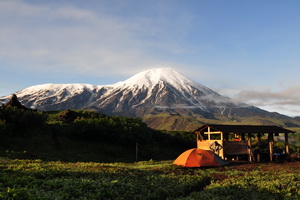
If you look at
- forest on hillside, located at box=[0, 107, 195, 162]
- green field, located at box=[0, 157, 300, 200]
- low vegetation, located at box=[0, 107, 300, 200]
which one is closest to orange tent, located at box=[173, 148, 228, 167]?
low vegetation, located at box=[0, 107, 300, 200]

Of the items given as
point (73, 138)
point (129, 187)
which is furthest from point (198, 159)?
point (73, 138)

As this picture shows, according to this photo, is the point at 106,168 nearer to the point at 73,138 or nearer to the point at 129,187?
the point at 129,187

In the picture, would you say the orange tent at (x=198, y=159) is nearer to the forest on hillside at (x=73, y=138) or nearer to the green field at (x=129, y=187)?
the green field at (x=129, y=187)

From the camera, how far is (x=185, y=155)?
27297 mm

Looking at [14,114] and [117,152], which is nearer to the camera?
[14,114]

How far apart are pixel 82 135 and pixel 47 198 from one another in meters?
31.8

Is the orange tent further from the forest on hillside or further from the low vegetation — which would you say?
the forest on hillside

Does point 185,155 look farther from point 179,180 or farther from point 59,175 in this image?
point 59,175

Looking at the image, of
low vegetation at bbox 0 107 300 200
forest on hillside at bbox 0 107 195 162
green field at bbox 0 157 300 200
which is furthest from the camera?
forest on hillside at bbox 0 107 195 162

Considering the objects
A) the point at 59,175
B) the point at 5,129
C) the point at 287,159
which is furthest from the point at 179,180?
the point at 5,129

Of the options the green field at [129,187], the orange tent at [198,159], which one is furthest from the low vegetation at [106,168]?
the orange tent at [198,159]

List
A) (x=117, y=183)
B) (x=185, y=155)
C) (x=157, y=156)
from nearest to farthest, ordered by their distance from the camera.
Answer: (x=117, y=183) < (x=185, y=155) < (x=157, y=156)

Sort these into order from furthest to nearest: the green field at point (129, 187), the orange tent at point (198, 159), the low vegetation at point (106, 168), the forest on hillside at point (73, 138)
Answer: the forest on hillside at point (73, 138)
the orange tent at point (198, 159)
the low vegetation at point (106, 168)
the green field at point (129, 187)

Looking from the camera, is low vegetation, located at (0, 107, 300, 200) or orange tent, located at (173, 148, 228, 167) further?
orange tent, located at (173, 148, 228, 167)
